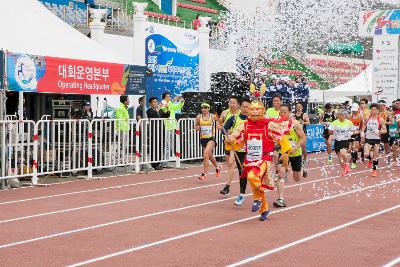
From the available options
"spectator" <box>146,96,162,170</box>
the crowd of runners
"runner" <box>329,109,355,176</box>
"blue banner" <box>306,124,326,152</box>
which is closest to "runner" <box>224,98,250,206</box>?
the crowd of runners

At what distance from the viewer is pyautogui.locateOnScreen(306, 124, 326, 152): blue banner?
28.8 metres

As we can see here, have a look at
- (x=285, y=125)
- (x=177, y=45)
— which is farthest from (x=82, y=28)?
(x=285, y=125)

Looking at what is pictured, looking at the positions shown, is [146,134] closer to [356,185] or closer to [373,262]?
[356,185]

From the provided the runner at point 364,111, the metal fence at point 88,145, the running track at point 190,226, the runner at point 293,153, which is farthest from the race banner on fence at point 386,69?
the runner at point 293,153

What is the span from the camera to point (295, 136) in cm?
1441

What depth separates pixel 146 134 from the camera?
63.5ft

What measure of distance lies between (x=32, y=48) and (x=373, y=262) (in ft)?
35.9

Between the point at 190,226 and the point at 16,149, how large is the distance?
6003mm

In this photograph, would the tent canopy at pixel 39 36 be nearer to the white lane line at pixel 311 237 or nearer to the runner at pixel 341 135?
the runner at pixel 341 135

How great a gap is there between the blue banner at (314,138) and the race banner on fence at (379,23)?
17.5 ft

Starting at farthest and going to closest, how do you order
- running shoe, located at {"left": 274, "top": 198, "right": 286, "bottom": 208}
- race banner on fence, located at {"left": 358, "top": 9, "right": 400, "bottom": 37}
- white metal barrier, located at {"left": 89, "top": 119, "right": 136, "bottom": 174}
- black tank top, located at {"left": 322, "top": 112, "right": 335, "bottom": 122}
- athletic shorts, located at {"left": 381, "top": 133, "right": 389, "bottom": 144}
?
race banner on fence, located at {"left": 358, "top": 9, "right": 400, "bottom": 37} < black tank top, located at {"left": 322, "top": 112, "right": 335, "bottom": 122} < athletic shorts, located at {"left": 381, "top": 133, "right": 389, "bottom": 144} < white metal barrier, located at {"left": 89, "top": 119, "right": 136, "bottom": 174} < running shoe, located at {"left": 274, "top": 198, "right": 286, "bottom": 208}

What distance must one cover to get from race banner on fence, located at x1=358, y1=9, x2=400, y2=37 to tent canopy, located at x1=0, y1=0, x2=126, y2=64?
53.2ft

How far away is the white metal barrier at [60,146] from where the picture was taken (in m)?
16.1

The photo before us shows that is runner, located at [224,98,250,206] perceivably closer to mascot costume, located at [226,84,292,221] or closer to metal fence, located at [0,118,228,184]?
mascot costume, located at [226,84,292,221]
